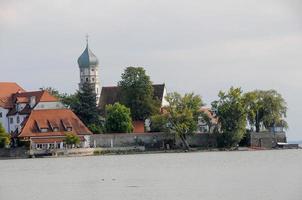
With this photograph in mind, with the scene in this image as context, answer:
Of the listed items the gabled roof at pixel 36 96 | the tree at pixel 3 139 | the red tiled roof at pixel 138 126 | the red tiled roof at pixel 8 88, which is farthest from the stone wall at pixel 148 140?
the red tiled roof at pixel 8 88

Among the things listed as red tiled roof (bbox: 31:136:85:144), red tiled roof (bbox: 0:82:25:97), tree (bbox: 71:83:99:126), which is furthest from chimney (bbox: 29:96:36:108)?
red tiled roof (bbox: 31:136:85:144)

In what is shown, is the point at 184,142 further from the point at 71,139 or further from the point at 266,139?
the point at 71,139

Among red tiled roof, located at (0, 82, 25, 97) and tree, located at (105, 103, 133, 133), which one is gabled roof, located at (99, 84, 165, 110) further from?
tree, located at (105, 103, 133, 133)

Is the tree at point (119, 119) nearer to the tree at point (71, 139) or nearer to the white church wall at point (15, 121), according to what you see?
the tree at point (71, 139)

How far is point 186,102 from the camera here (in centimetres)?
7706

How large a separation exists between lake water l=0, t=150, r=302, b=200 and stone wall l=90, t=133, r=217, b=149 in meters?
24.2

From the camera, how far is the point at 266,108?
7975 centimetres

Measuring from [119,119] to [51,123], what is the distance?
252 inches

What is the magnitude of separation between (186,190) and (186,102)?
4292cm

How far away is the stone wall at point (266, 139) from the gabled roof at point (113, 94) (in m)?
11.8

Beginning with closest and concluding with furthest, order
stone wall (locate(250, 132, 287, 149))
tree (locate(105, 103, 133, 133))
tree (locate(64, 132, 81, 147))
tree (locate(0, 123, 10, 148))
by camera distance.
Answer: tree (locate(0, 123, 10, 148)) < tree (locate(64, 132, 81, 147)) < tree (locate(105, 103, 133, 133)) < stone wall (locate(250, 132, 287, 149))

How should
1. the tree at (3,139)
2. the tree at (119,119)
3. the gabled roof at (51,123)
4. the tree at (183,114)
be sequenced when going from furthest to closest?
the tree at (119,119)
the tree at (183,114)
the gabled roof at (51,123)
the tree at (3,139)

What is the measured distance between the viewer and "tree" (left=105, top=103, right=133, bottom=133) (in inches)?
3076

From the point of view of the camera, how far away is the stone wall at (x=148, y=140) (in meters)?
76.1
